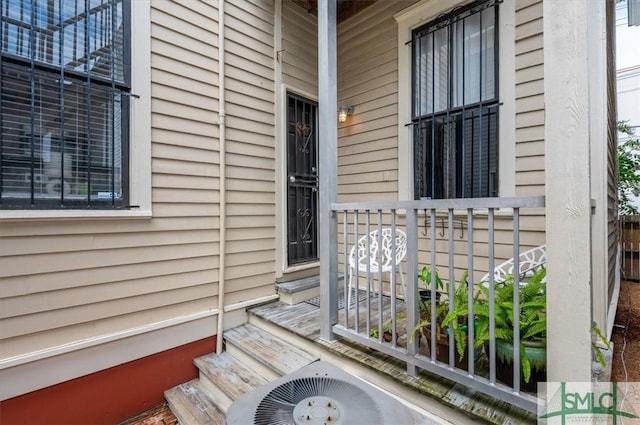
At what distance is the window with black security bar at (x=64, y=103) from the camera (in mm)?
1846

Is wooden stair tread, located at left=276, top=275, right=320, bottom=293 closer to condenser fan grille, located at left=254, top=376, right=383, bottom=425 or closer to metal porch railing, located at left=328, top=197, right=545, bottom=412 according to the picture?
metal porch railing, located at left=328, top=197, right=545, bottom=412

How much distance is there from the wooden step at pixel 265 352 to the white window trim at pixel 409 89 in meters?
1.83

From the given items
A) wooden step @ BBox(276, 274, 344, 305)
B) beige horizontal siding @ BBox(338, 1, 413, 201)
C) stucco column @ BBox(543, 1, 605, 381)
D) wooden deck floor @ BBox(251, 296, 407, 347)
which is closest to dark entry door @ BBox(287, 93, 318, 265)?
wooden step @ BBox(276, 274, 344, 305)

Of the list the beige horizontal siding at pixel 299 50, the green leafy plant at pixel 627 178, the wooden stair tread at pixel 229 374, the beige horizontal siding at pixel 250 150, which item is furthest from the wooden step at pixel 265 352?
the green leafy plant at pixel 627 178

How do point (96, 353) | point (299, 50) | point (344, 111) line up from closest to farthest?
point (96, 353) < point (299, 50) < point (344, 111)

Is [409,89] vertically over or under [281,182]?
over

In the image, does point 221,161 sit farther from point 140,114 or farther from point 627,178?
point 627,178

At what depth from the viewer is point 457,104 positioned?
9.42 ft

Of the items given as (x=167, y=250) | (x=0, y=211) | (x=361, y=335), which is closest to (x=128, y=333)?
(x=167, y=250)

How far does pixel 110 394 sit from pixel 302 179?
248cm

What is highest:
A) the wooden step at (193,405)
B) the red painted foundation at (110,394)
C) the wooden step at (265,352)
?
the wooden step at (265,352)

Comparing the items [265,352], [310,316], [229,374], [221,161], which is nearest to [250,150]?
[221,161]

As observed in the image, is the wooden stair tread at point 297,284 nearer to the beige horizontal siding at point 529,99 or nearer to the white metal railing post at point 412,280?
the white metal railing post at point 412,280

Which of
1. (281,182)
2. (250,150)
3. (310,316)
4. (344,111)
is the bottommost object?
(310,316)
